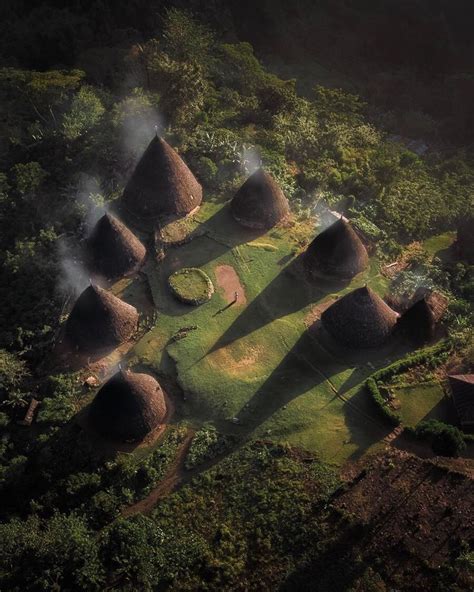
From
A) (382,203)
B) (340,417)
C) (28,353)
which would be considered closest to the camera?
(340,417)

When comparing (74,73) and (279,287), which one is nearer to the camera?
(279,287)

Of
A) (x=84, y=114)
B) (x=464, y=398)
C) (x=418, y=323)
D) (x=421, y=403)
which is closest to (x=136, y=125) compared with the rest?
(x=84, y=114)

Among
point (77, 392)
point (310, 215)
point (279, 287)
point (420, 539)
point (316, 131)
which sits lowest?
point (77, 392)

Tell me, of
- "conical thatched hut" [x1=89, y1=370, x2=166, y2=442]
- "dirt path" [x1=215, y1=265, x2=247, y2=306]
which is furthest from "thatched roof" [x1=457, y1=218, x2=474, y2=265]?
"conical thatched hut" [x1=89, y1=370, x2=166, y2=442]

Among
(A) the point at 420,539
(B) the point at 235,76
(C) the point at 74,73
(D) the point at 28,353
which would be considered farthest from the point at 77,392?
(B) the point at 235,76

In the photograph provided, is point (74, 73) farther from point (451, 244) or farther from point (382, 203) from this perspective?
point (451, 244)

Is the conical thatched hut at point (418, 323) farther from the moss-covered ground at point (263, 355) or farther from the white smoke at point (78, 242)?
the white smoke at point (78, 242)

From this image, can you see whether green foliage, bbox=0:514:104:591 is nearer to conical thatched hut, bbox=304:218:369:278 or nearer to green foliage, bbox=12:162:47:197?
conical thatched hut, bbox=304:218:369:278

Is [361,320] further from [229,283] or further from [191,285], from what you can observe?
[191,285]
